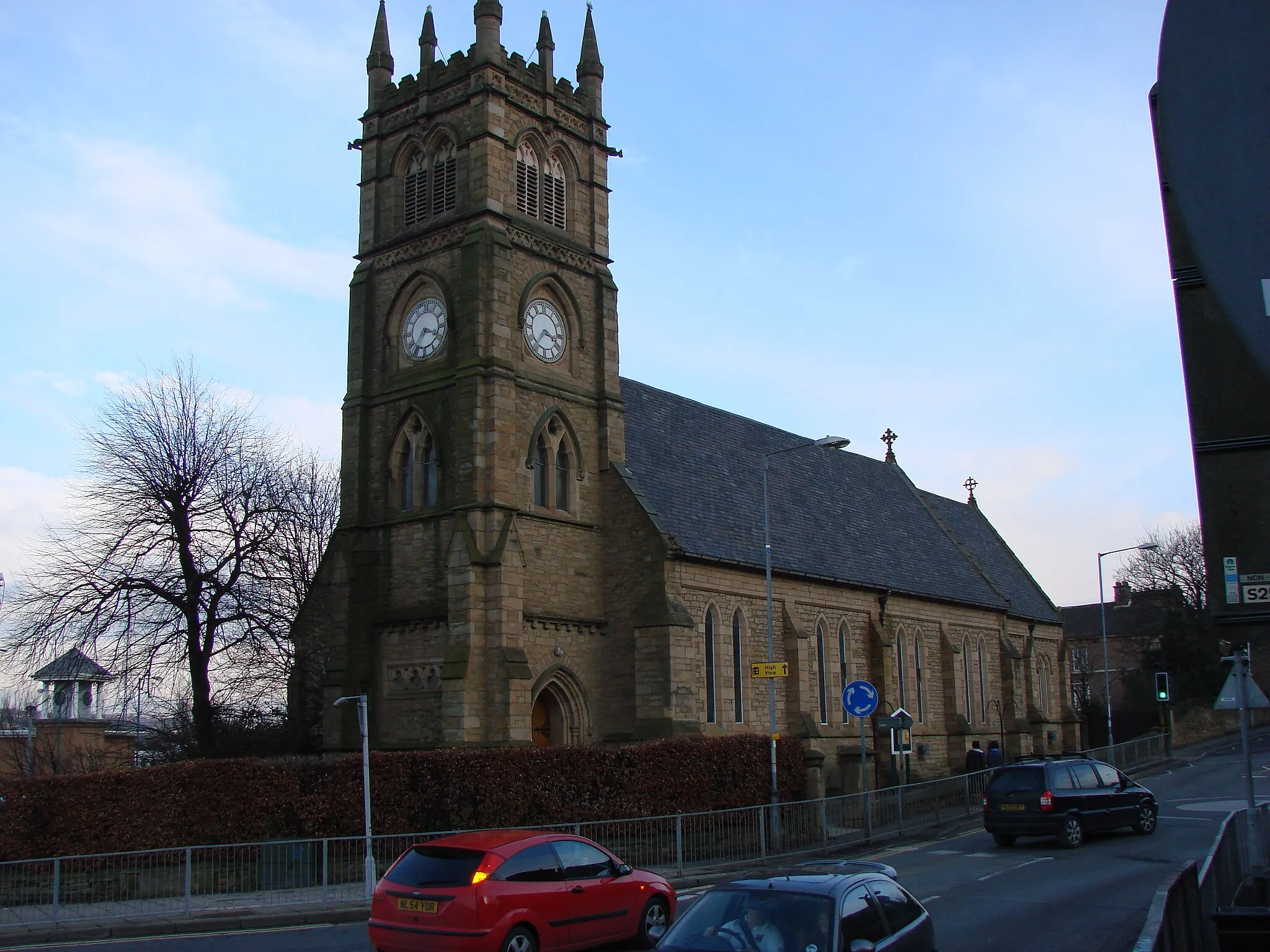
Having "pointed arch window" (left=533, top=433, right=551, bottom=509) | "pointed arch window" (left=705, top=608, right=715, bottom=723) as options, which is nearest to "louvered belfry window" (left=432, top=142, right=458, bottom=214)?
"pointed arch window" (left=533, top=433, right=551, bottom=509)

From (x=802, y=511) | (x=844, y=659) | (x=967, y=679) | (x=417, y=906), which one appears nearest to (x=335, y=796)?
(x=417, y=906)

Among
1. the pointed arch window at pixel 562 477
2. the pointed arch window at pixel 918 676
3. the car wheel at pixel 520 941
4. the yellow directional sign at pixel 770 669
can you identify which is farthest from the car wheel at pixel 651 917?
the pointed arch window at pixel 918 676

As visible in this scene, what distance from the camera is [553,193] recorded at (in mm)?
30984

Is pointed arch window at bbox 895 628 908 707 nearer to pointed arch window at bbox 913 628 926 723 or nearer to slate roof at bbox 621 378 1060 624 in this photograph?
pointed arch window at bbox 913 628 926 723

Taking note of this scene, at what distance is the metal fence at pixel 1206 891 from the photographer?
809 centimetres

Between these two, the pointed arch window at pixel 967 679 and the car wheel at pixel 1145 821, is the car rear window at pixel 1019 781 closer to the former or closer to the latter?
the car wheel at pixel 1145 821

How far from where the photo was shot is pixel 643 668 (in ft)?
91.7

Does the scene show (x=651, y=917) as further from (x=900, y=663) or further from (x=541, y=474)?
(x=900, y=663)

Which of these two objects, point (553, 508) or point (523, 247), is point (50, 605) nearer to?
point (553, 508)

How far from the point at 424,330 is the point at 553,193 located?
→ 541 cm

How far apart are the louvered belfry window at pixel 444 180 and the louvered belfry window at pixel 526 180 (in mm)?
1676

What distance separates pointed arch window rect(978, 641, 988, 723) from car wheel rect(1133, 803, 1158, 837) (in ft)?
67.8

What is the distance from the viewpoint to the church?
88.3 ft

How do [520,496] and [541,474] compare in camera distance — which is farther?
[541,474]
